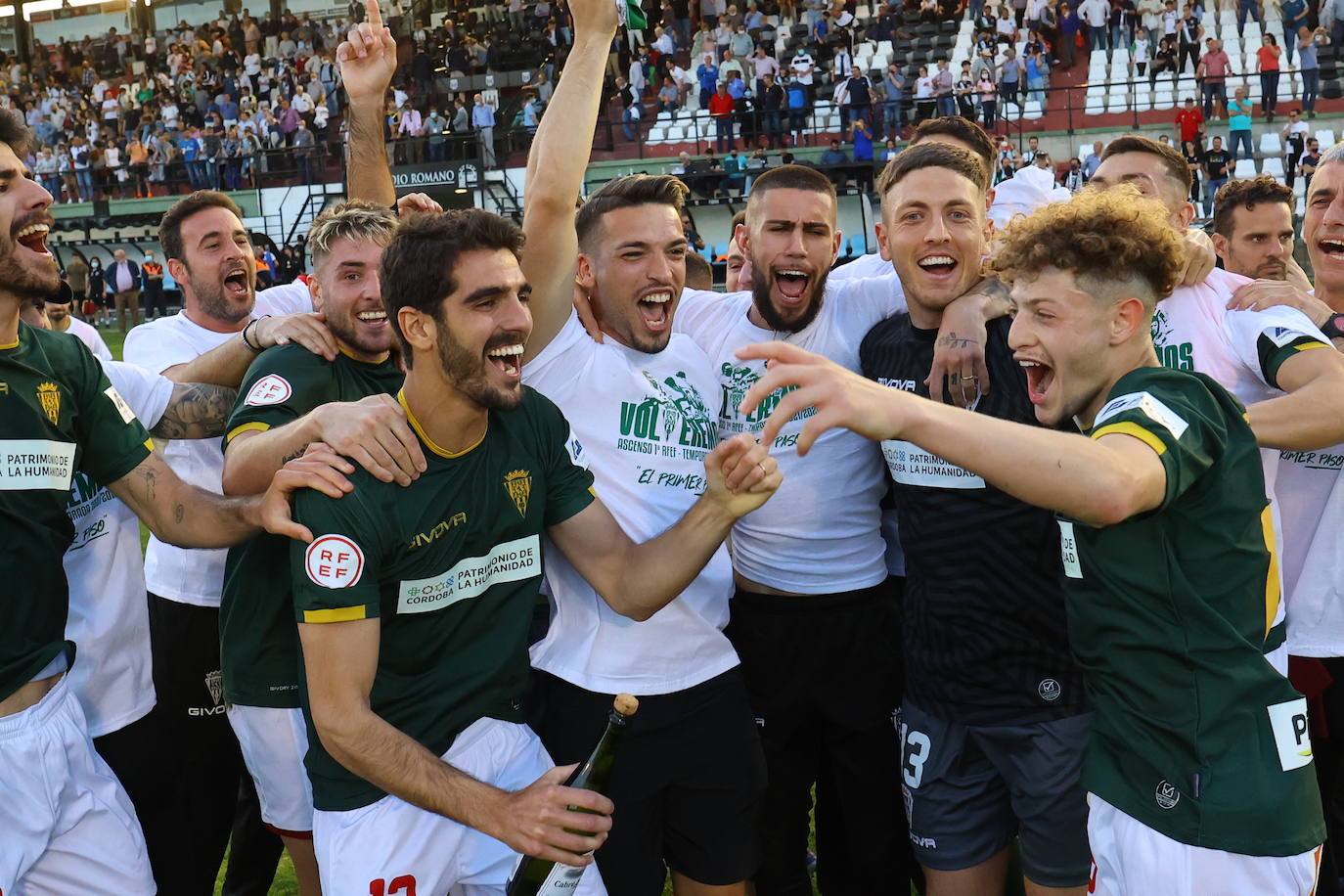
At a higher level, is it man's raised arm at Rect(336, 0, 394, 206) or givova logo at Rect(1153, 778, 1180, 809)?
man's raised arm at Rect(336, 0, 394, 206)

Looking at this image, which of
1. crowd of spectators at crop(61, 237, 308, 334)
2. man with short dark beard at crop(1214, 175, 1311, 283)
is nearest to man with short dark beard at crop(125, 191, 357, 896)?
man with short dark beard at crop(1214, 175, 1311, 283)

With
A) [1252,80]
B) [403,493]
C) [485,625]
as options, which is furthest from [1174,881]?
[1252,80]

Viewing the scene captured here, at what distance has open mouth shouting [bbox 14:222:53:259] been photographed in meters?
3.19

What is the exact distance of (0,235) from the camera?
3.07m

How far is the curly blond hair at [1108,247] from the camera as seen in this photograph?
2.82 meters

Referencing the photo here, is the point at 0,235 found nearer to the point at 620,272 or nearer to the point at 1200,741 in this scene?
the point at 620,272

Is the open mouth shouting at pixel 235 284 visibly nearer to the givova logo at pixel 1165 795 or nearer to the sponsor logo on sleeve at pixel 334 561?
the sponsor logo on sleeve at pixel 334 561

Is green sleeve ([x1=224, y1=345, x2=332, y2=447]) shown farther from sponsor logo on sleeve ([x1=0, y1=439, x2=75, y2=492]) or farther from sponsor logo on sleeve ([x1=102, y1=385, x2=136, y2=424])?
sponsor logo on sleeve ([x1=0, y1=439, x2=75, y2=492])

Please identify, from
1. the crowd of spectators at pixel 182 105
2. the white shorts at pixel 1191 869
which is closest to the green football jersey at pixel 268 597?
the white shorts at pixel 1191 869

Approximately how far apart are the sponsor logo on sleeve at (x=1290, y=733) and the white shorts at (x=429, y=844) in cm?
184

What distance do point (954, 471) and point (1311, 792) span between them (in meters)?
1.30

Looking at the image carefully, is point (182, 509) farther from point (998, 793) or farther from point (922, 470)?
point (998, 793)

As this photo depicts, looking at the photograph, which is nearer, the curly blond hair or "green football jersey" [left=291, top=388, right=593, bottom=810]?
the curly blond hair

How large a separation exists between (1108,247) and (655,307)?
1.53m
